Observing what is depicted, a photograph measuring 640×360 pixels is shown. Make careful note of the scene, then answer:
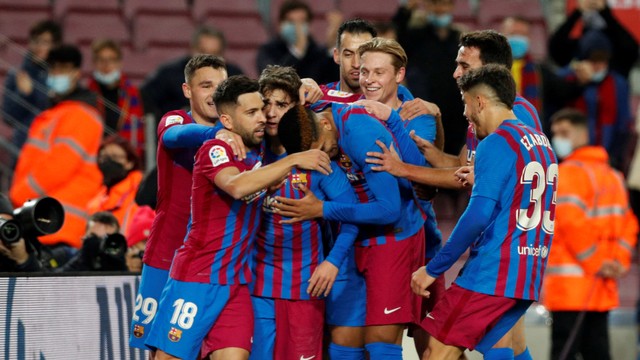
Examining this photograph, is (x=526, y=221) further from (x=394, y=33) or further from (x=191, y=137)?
(x=394, y=33)

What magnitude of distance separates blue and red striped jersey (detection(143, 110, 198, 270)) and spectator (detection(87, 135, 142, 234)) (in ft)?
7.51

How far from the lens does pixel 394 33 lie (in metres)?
8.99

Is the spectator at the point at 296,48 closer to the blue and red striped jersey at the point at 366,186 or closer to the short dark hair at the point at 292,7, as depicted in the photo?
the short dark hair at the point at 292,7

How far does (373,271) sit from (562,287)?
3.58 meters

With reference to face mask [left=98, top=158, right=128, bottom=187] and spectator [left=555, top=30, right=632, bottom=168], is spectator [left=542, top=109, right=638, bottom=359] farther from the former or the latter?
face mask [left=98, top=158, right=128, bottom=187]

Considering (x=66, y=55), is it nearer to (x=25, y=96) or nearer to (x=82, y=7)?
(x=25, y=96)

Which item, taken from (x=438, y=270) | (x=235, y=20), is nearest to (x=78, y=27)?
(x=235, y=20)

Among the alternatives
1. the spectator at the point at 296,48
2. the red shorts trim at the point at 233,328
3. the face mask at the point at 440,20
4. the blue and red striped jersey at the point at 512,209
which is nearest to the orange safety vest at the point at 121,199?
the spectator at the point at 296,48

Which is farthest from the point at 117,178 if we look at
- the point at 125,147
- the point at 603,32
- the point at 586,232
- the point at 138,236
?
the point at 603,32

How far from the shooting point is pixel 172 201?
5.68 metres

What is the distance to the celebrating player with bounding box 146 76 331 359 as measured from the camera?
512 centimetres

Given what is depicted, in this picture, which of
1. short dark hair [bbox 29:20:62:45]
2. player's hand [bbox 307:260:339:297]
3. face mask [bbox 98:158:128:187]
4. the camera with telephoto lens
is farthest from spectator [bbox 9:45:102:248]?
player's hand [bbox 307:260:339:297]

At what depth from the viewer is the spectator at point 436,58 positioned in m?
9.54

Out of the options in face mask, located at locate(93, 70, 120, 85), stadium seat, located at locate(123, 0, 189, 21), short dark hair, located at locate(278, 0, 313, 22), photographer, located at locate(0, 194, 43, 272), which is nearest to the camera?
photographer, located at locate(0, 194, 43, 272)
